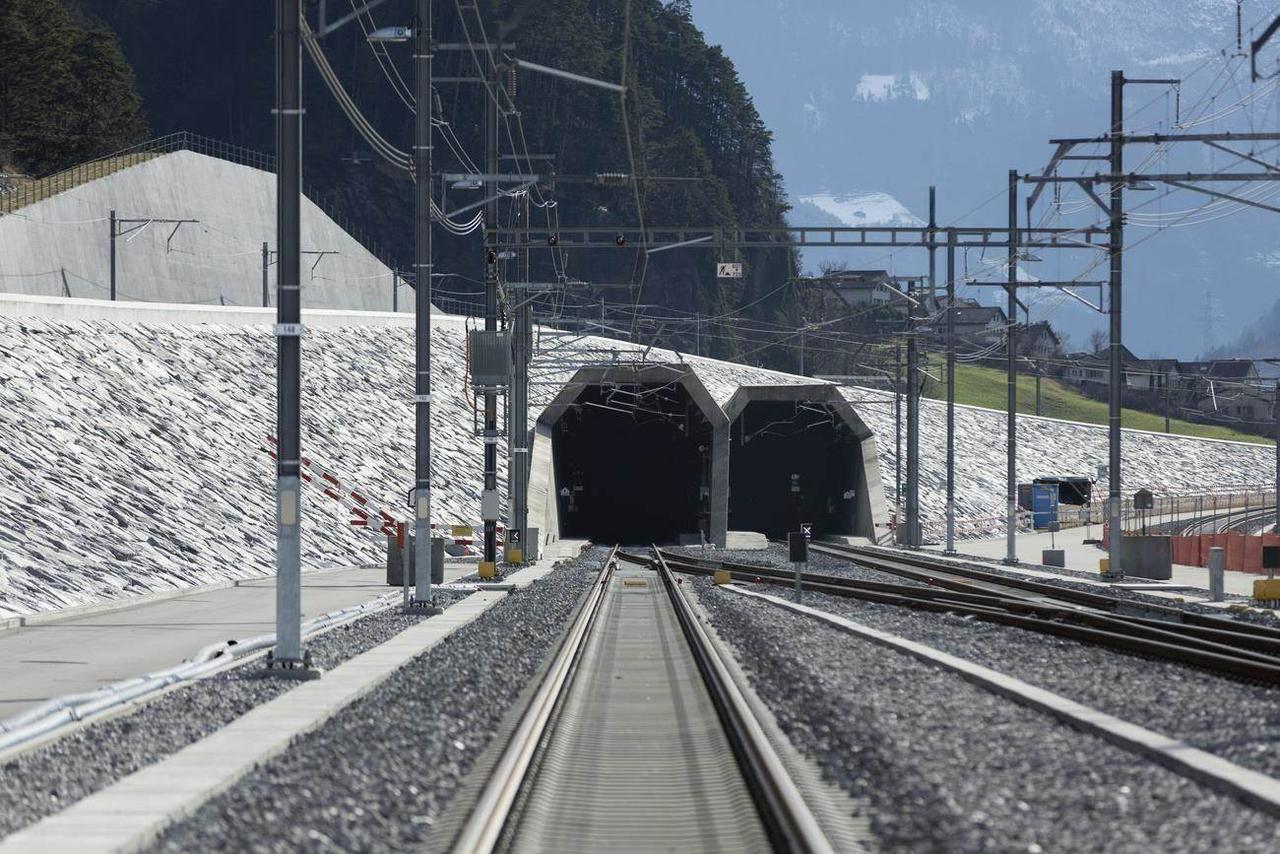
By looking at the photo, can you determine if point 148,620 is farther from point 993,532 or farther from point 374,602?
point 993,532

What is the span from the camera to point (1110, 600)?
92.2 ft

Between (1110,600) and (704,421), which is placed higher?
(704,421)

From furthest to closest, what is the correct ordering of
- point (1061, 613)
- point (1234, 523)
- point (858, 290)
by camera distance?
point (858, 290)
point (1234, 523)
point (1061, 613)

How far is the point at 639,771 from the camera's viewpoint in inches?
488

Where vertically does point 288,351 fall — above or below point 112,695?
above

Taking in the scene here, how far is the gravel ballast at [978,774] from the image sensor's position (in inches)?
360

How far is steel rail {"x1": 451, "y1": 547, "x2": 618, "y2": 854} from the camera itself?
365 inches

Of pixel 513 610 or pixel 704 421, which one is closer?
pixel 513 610

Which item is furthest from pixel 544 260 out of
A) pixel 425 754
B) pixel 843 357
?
A: pixel 425 754

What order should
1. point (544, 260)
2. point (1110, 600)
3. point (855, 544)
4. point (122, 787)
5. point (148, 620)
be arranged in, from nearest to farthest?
point (122, 787), point (148, 620), point (1110, 600), point (855, 544), point (544, 260)

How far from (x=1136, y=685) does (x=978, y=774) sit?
551cm

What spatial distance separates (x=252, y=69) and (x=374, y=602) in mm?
124403

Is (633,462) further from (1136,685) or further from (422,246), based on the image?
(1136,685)

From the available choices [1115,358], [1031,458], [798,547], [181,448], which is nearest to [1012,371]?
[1115,358]
